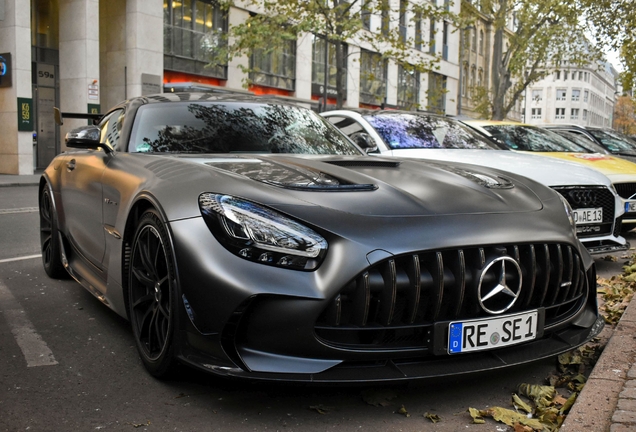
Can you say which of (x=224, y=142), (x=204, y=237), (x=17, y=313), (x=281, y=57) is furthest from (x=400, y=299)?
(x=281, y=57)

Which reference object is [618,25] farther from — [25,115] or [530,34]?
[25,115]

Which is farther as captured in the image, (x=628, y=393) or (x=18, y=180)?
(x=18, y=180)

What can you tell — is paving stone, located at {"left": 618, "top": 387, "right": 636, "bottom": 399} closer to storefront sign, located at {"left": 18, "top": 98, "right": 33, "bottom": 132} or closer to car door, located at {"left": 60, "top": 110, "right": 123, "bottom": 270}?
Result: car door, located at {"left": 60, "top": 110, "right": 123, "bottom": 270}

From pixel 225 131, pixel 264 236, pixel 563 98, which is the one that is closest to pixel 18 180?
pixel 225 131

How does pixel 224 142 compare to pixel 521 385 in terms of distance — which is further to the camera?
pixel 224 142

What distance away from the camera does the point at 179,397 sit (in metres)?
3.11

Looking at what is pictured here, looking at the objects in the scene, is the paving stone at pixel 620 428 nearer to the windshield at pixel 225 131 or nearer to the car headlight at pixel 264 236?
the car headlight at pixel 264 236

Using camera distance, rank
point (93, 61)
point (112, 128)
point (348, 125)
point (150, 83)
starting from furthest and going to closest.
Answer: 1. point (150, 83)
2. point (93, 61)
3. point (348, 125)
4. point (112, 128)

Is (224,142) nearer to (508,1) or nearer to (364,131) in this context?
(364,131)

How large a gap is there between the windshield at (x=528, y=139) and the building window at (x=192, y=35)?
689 inches

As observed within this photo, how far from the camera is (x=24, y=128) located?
20.5m

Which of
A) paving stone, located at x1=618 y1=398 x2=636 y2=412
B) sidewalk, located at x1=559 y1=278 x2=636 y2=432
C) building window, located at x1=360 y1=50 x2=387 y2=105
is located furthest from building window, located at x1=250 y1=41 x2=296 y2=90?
paving stone, located at x1=618 y1=398 x2=636 y2=412

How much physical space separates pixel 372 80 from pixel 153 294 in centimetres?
3408

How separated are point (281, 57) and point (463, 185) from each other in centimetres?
2852
